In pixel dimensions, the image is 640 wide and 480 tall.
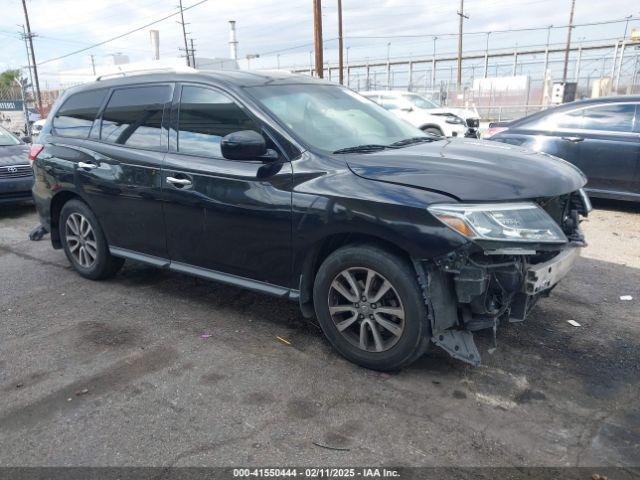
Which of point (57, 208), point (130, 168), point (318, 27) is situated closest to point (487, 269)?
point (130, 168)

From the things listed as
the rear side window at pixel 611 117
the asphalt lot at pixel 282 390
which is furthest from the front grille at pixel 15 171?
the rear side window at pixel 611 117

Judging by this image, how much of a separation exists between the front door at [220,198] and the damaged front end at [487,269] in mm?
1063

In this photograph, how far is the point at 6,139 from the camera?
9602mm

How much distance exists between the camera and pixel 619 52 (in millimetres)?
33656

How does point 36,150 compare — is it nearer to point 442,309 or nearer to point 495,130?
point 442,309

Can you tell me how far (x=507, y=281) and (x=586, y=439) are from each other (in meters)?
0.87

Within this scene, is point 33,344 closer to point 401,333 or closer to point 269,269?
point 269,269

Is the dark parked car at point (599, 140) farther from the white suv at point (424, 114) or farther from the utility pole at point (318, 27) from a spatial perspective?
the utility pole at point (318, 27)

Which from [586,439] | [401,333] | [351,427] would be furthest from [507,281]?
[351,427]

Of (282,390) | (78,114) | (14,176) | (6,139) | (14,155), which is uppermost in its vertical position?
(78,114)

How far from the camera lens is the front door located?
11.8ft

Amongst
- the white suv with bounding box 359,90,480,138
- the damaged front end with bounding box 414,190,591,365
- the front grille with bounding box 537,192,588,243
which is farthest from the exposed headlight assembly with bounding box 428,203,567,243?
the white suv with bounding box 359,90,480,138

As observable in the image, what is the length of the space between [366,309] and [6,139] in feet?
29.0

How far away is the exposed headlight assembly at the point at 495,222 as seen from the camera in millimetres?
2902
